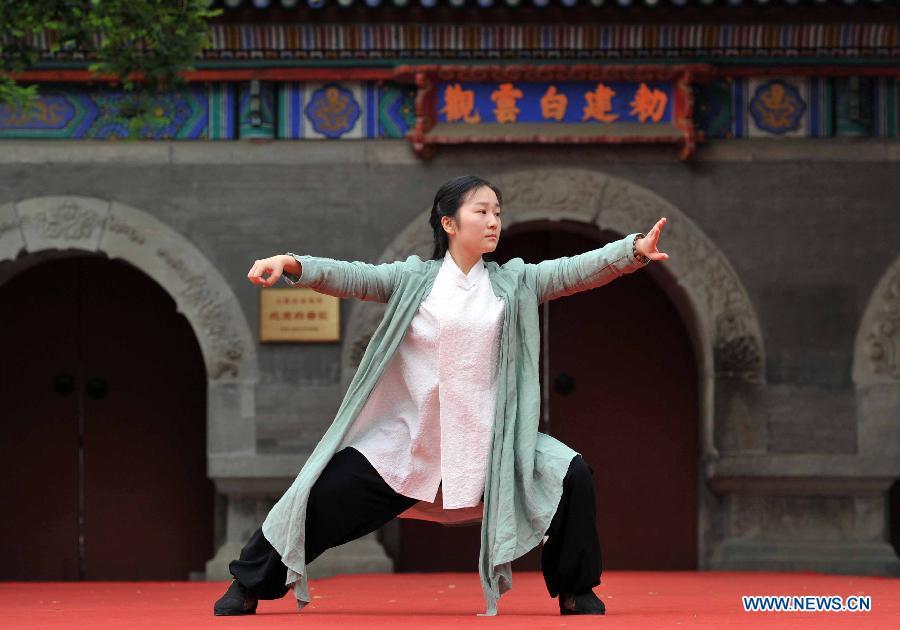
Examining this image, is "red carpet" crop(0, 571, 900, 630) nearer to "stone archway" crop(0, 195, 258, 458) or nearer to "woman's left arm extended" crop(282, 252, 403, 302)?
"woman's left arm extended" crop(282, 252, 403, 302)

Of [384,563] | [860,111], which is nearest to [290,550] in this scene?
[384,563]

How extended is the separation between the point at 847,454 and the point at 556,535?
5.26 meters

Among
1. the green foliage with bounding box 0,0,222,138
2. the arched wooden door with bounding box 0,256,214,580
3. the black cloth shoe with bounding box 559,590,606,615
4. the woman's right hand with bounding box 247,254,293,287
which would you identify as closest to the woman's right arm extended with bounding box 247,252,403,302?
the woman's right hand with bounding box 247,254,293,287

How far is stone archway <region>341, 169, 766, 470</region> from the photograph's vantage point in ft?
34.6

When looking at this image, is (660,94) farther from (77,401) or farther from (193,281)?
(77,401)

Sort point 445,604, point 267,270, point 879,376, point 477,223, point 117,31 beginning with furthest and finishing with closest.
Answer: point 879,376 → point 117,31 → point 445,604 → point 477,223 → point 267,270

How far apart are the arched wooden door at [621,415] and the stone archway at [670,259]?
769 millimetres

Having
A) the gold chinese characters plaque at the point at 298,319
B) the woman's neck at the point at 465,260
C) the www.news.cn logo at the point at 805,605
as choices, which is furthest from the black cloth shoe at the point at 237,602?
the gold chinese characters plaque at the point at 298,319

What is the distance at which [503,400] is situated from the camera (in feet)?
19.1

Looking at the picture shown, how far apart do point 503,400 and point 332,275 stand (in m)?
0.70

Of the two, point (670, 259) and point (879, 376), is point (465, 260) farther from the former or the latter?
point (879, 376)

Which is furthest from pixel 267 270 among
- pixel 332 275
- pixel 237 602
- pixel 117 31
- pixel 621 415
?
pixel 621 415

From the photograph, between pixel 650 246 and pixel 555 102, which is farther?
pixel 555 102

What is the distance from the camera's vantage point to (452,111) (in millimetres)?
10711
